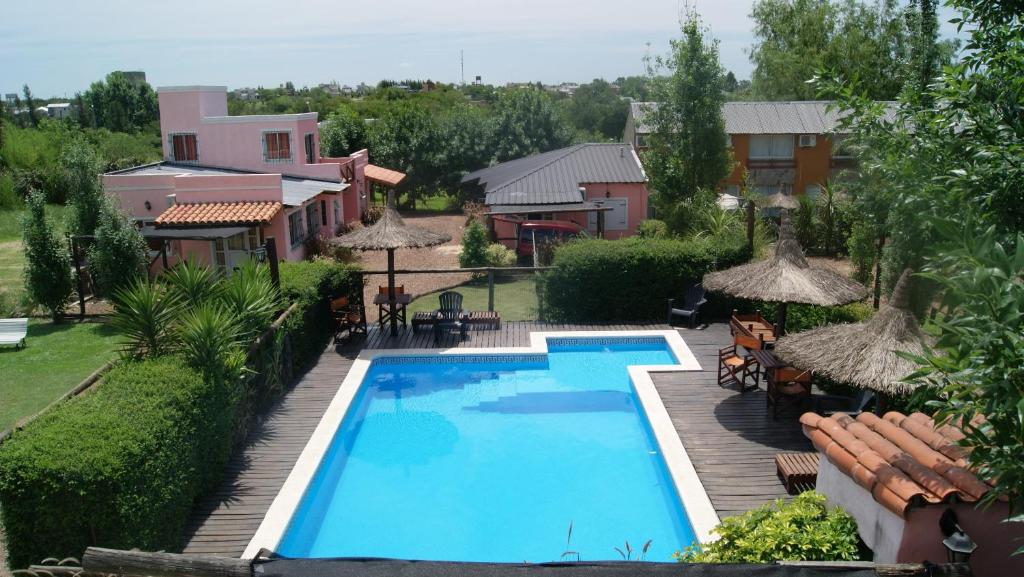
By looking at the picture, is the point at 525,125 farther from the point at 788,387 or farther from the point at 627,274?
the point at 788,387

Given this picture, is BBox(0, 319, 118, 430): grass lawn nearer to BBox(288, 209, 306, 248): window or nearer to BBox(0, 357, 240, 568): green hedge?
BBox(0, 357, 240, 568): green hedge

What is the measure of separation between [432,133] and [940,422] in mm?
38027

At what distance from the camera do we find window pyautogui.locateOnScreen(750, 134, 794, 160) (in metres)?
38.6

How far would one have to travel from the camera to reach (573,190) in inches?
1118

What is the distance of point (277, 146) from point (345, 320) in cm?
1436

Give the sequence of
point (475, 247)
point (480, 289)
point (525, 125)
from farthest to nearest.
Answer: point (525, 125) → point (475, 247) → point (480, 289)

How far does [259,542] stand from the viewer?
8.84 metres

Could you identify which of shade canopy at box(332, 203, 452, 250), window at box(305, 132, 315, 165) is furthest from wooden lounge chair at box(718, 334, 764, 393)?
window at box(305, 132, 315, 165)

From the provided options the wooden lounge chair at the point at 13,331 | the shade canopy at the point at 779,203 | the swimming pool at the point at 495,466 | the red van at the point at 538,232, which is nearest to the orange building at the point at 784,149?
the shade canopy at the point at 779,203

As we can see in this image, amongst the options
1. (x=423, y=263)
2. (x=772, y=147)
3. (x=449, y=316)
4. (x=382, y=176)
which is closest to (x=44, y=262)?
(x=449, y=316)

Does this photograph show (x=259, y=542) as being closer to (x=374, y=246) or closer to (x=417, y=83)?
(x=374, y=246)

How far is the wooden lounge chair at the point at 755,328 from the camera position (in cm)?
1366

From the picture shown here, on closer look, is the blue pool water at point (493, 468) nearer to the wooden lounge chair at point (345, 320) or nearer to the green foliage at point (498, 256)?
Result: the wooden lounge chair at point (345, 320)

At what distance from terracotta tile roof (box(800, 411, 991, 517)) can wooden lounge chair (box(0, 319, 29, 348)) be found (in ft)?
53.6
